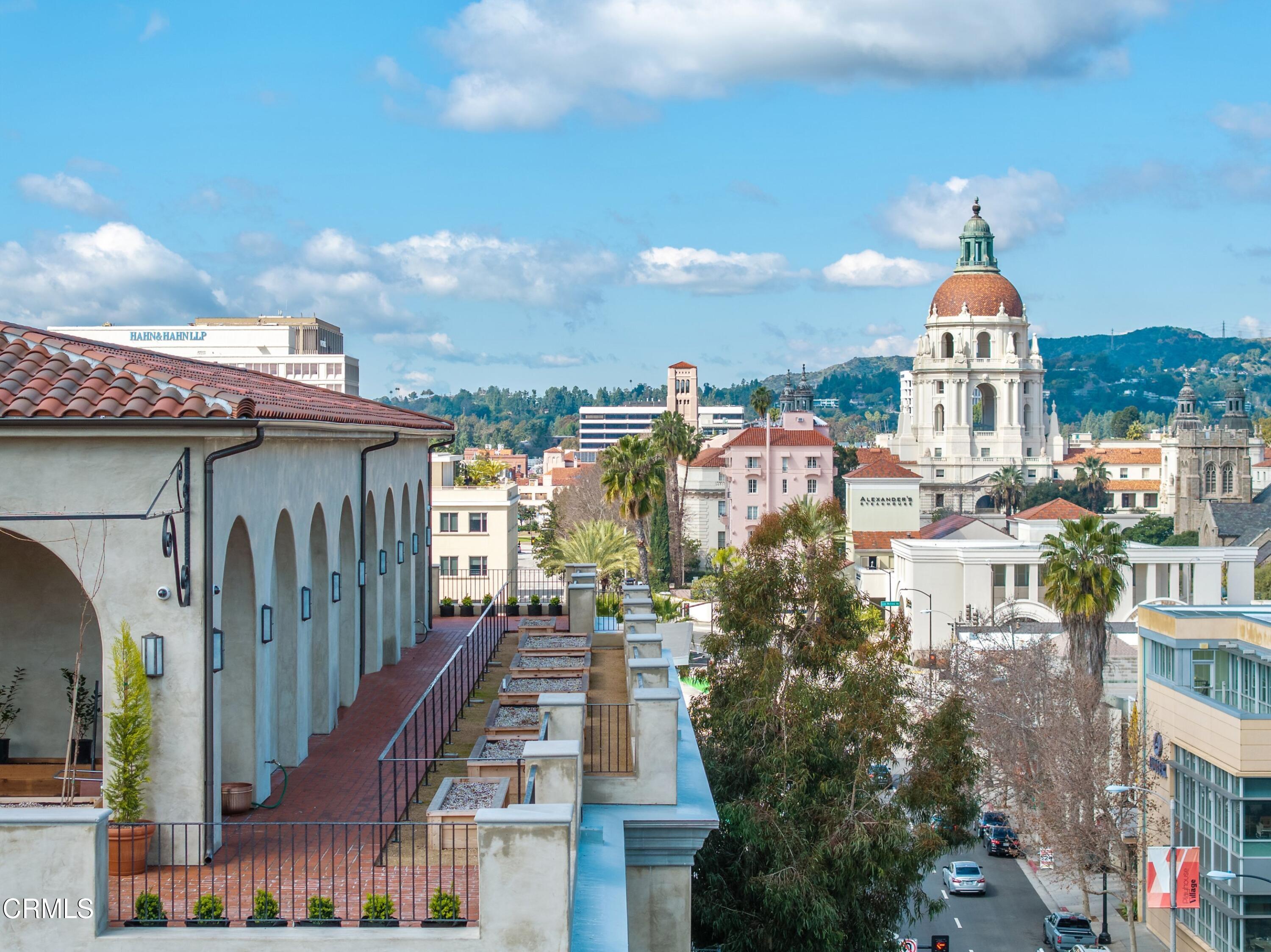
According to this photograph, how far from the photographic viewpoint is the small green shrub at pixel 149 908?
9.73 metres

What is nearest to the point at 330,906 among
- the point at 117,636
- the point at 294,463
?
the point at 117,636

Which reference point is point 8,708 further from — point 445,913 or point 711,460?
point 711,460

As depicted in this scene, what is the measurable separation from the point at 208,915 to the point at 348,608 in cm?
1154

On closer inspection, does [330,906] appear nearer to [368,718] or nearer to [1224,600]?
[368,718]

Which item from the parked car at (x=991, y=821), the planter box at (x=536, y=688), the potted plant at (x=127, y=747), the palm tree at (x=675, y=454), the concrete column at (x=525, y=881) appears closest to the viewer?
the concrete column at (x=525, y=881)

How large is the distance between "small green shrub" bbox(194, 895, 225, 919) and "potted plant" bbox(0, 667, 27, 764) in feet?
20.5

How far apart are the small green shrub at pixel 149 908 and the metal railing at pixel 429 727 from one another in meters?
2.58

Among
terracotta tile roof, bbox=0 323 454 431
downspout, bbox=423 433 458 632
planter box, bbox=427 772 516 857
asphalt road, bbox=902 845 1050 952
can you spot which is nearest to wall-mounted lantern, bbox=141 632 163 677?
terracotta tile roof, bbox=0 323 454 431

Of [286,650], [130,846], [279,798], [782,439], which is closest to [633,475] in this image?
[782,439]

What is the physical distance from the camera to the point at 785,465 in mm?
→ 110875

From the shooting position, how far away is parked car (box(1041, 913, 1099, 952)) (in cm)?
3559

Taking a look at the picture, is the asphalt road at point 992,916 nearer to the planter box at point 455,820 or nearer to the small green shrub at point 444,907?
the planter box at point 455,820

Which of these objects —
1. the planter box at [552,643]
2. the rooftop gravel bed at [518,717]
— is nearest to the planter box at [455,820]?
the rooftop gravel bed at [518,717]

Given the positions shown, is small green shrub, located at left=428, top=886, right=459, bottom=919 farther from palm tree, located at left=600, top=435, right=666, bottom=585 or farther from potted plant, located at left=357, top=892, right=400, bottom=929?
palm tree, located at left=600, top=435, right=666, bottom=585
